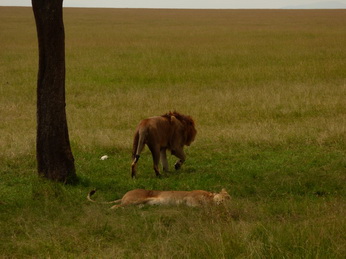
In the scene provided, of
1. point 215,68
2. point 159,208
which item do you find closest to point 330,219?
point 159,208

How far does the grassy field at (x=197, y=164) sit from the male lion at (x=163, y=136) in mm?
301

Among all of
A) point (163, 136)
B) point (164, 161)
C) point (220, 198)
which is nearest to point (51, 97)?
point (163, 136)

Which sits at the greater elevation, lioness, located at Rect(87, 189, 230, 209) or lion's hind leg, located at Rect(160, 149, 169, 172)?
lioness, located at Rect(87, 189, 230, 209)

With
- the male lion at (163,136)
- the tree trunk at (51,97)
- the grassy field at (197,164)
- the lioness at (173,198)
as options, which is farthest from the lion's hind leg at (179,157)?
the lioness at (173,198)

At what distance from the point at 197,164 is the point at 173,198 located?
8.84 feet

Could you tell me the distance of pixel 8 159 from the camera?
10000mm

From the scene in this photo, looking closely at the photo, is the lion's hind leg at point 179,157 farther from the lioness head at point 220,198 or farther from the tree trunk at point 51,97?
the lioness head at point 220,198

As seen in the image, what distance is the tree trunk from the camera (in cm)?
837

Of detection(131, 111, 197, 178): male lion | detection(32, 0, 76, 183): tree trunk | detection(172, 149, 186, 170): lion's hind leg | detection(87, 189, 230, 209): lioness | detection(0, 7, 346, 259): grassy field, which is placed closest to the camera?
detection(0, 7, 346, 259): grassy field

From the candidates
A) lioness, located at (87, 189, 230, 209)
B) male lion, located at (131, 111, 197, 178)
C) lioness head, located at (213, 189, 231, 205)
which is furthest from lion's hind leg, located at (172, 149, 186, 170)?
lioness head, located at (213, 189, 231, 205)

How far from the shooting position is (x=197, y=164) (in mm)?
9734

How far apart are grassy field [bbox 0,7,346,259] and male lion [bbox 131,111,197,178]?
0.30 meters

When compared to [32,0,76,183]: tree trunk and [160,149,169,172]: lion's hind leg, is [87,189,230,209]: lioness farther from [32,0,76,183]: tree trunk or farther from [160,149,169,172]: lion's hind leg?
[160,149,169,172]: lion's hind leg

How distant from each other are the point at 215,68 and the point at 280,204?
1623cm
